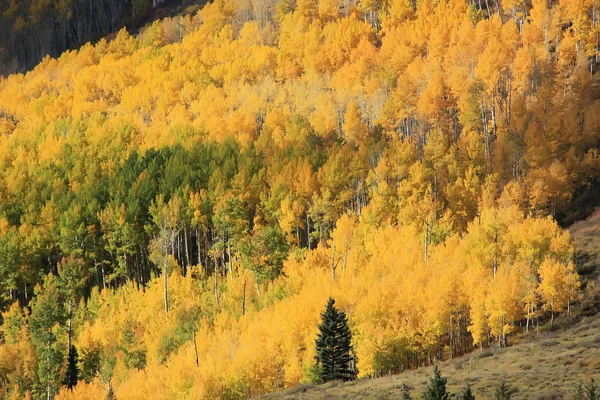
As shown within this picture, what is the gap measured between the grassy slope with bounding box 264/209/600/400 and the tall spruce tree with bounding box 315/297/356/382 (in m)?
2.46

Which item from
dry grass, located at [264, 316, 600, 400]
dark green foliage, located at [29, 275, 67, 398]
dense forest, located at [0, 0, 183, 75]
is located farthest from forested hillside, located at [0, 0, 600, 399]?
dense forest, located at [0, 0, 183, 75]

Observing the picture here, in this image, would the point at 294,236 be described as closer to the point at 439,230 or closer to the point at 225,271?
the point at 225,271

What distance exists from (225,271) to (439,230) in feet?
73.7

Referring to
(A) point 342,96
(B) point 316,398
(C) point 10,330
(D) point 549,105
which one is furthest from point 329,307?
(A) point 342,96

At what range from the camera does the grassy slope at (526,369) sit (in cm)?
4731

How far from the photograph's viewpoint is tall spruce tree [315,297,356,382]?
59688 millimetres

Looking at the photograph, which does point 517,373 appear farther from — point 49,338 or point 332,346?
point 49,338

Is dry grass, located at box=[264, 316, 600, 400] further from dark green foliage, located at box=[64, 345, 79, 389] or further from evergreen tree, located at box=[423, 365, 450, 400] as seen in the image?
dark green foliage, located at box=[64, 345, 79, 389]

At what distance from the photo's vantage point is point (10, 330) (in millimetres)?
79125

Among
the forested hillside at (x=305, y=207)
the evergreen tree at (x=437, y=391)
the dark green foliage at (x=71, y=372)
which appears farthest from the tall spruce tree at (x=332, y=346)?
the dark green foliage at (x=71, y=372)

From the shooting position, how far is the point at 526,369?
51750 millimetres

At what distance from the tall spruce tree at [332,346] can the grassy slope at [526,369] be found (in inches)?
96.9

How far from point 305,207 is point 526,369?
41429 millimetres

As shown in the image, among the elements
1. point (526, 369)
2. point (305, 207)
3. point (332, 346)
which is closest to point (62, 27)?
point (305, 207)
